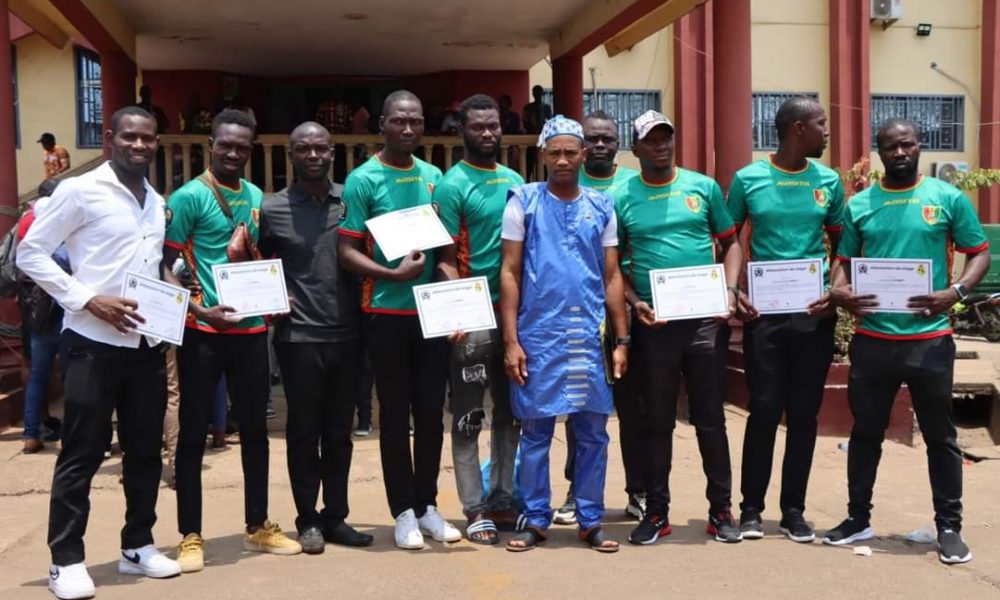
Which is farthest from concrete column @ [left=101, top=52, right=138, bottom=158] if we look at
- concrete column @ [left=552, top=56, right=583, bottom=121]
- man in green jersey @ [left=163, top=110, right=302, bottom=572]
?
man in green jersey @ [left=163, top=110, right=302, bottom=572]

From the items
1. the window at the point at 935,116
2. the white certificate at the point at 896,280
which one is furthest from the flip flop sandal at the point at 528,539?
the window at the point at 935,116

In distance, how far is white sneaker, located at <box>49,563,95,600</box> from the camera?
166 inches

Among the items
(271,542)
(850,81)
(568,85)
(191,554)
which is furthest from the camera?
(850,81)

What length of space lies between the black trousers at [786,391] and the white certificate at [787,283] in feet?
0.33

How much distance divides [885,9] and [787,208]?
1647 cm

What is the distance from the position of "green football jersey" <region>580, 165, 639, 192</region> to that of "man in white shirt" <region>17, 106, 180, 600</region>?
7.21 feet

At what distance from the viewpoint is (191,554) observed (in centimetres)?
462

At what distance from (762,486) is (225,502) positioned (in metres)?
3.06

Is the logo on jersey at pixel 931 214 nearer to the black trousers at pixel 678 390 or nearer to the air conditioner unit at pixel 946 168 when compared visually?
the black trousers at pixel 678 390

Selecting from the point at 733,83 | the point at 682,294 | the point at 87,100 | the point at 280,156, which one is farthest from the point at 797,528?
the point at 87,100

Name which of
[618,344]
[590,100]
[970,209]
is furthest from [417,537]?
[590,100]

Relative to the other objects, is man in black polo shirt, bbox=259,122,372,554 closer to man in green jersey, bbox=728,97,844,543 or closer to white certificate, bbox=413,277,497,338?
white certificate, bbox=413,277,497,338

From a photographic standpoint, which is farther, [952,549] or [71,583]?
[952,549]

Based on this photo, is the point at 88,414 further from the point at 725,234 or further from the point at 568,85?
the point at 568,85
